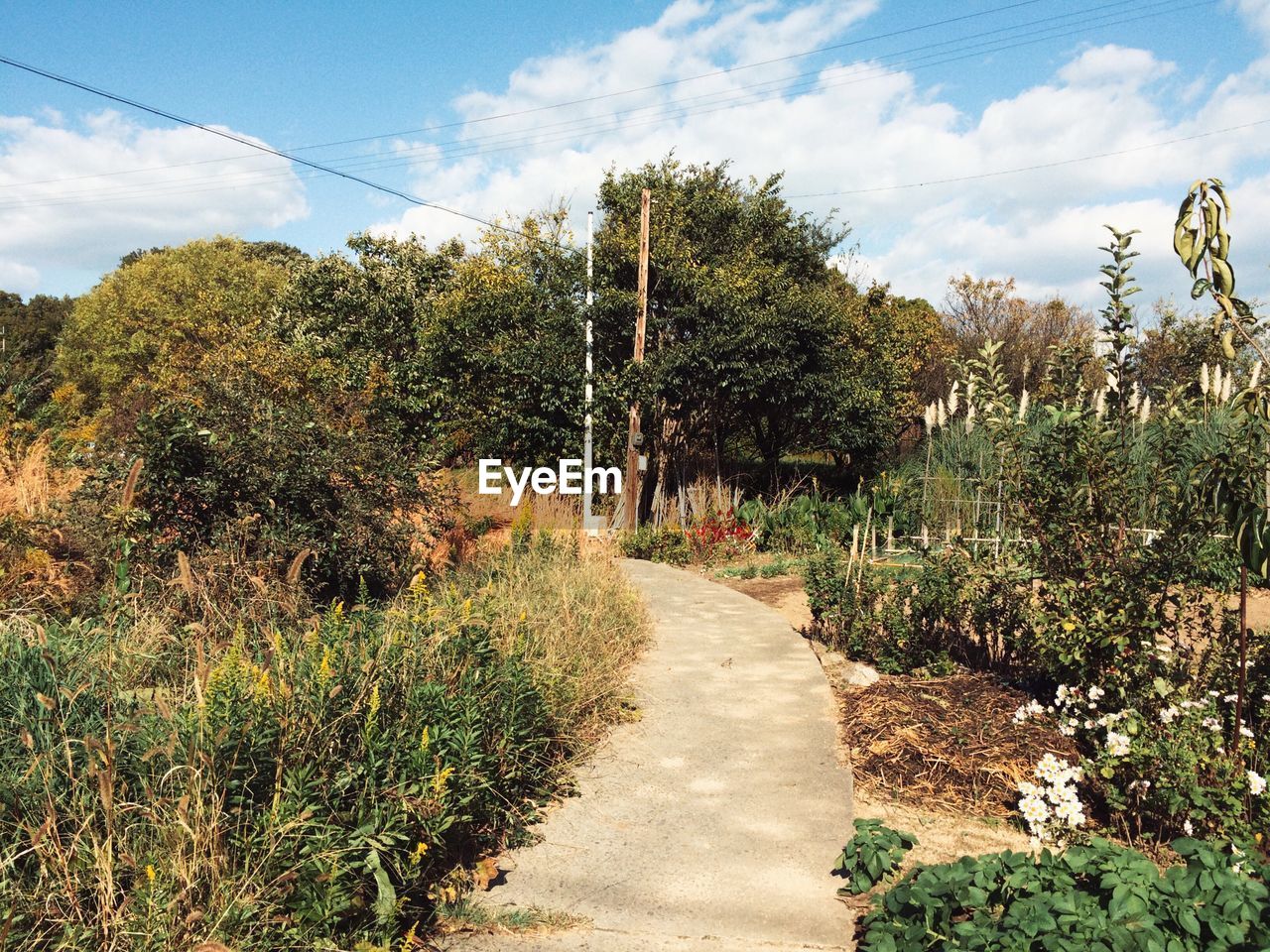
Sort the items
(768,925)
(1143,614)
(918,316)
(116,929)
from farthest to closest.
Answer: (918,316), (1143,614), (768,925), (116,929)

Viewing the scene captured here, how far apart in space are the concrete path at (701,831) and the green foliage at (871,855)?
0.18 metres

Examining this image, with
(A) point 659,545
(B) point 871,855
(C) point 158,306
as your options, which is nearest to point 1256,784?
(B) point 871,855

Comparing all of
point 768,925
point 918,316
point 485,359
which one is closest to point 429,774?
point 768,925

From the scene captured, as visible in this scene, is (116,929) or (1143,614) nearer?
(116,929)

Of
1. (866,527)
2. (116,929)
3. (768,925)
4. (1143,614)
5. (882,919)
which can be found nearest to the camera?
(116,929)

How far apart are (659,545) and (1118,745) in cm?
939

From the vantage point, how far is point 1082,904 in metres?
2.31

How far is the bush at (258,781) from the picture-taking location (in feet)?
7.89

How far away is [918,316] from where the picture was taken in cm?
2244

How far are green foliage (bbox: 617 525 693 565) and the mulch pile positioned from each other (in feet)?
23.3

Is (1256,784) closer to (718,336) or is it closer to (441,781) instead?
(441,781)

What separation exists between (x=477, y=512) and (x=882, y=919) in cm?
748

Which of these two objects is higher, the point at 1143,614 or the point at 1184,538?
the point at 1184,538

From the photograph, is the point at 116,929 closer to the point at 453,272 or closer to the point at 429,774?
the point at 429,774
